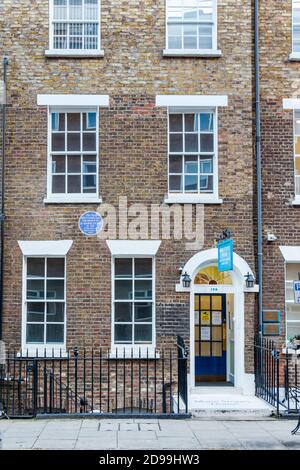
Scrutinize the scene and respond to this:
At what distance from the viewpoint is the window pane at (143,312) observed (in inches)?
571

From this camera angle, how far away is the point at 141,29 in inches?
588

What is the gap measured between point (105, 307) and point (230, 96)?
5515 mm

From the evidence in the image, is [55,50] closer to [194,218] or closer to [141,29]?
[141,29]

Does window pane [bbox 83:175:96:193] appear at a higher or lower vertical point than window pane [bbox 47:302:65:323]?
higher

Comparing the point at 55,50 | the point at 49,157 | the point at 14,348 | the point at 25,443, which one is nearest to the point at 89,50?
the point at 55,50

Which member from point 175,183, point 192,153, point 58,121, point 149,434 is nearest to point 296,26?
point 192,153

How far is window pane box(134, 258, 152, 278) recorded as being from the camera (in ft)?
48.0

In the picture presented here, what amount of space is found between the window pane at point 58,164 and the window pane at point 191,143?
2.81 meters

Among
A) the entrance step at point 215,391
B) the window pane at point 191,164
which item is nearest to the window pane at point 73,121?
the window pane at point 191,164

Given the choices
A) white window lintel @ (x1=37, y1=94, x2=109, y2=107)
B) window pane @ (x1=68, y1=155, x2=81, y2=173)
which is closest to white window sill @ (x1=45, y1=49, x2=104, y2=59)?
white window lintel @ (x1=37, y1=94, x2=109, y2=107)

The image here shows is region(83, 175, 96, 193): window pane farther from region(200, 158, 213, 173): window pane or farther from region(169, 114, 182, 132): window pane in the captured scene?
region(200, 158, 213, 173): window pane

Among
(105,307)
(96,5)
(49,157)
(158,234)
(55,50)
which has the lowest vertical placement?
(105,307)

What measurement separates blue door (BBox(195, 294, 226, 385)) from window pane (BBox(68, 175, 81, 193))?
12.2 feet

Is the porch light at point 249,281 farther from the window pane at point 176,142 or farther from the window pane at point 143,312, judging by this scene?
the window pane at point 176,142
